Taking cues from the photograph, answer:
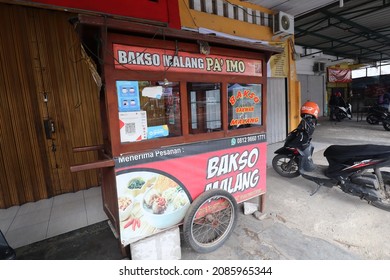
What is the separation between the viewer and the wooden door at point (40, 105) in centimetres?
307

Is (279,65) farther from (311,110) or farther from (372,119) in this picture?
(372,119)

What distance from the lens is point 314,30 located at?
8391 millimetres

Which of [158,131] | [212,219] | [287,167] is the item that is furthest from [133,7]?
[287,167]

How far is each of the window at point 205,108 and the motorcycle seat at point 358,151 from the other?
6.04 feet

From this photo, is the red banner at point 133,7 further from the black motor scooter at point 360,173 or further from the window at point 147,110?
the black motor scooter at point 360,173

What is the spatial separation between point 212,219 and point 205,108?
3.80ft

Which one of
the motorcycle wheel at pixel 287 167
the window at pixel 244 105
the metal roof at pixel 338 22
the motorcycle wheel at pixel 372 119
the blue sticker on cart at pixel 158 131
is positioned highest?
the metal roof at pixel 338 22

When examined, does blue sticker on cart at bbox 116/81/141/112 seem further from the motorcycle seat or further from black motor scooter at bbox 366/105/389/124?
black motor scooter at bbox 366/105/389/124

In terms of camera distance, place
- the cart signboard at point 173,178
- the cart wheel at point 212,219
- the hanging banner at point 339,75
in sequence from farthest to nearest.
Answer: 1. the hanging banner at point 339,75
2. the cart wheel at point 212,219
3. the cart signboard at point 173,178

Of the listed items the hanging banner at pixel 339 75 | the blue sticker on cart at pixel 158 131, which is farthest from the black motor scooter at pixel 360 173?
the hanging banner at pixel 339 75

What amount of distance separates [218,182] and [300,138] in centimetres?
205

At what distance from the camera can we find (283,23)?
5.36 meters

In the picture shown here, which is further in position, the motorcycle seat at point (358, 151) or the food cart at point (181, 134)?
the motorcycle seat at point (358, 151)

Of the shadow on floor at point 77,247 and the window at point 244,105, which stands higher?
the window at point 244,105
